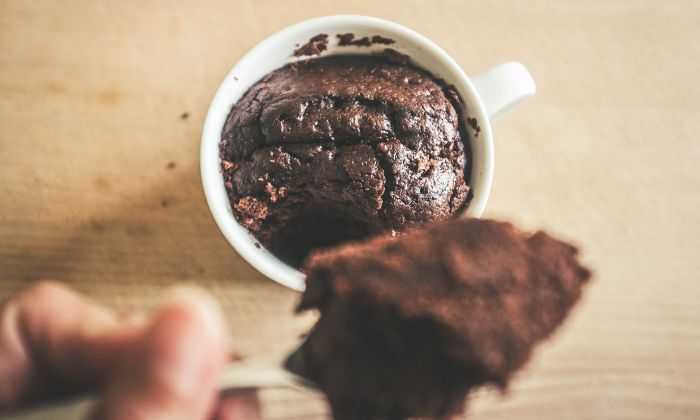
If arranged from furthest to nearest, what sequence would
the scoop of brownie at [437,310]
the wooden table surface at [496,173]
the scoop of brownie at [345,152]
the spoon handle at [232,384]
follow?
the wooden table surface at [496,173]
the scoop of brownie at [345,152]
the spoon handle at [232,384]
the scoop of brownie at [437,310]

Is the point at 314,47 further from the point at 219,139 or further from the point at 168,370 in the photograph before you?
the point at 168,370

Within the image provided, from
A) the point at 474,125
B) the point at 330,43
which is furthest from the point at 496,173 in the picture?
the point at 330,43

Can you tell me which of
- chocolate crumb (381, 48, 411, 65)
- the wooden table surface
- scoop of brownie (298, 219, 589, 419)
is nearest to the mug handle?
Result: chocolate crumb (381, 48, 411, 65)

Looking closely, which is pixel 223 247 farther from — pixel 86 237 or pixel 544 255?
pixel 544 255

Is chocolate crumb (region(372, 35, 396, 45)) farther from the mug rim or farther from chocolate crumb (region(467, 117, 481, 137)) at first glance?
chocolate crumb (region(467, 117, 481, 137))

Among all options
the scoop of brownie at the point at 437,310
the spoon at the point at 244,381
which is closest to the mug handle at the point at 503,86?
the scoop of brownie at the point at 437,310

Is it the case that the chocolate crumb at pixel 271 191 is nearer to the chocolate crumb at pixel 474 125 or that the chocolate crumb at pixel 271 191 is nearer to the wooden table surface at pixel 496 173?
the wooden table surface at pixel 496 173
